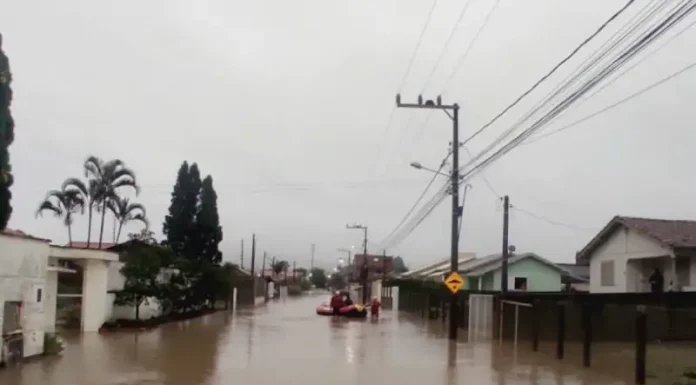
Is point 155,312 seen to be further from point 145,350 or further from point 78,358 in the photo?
point 78,358

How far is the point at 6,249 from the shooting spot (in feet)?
55.2

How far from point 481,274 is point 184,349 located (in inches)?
1204

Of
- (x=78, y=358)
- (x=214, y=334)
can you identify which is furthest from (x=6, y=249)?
(x=214, y=334)

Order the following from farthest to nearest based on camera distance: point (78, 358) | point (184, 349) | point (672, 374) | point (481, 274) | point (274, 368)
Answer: point (481, 274) < point (184, 349) < point (78, 358) < point (274, 368) < point (672, 374)

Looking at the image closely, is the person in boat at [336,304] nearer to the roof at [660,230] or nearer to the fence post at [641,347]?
the roof at [660,230]

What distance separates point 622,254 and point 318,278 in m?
149

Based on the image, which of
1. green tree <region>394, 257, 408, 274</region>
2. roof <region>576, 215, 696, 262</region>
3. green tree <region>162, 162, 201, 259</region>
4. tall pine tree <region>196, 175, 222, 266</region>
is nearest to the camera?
roof <region>576, 215, 696, 262</region>

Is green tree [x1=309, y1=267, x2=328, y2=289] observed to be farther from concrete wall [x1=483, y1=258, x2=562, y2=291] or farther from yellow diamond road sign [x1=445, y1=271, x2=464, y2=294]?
yellow diamond road sign [x1=445, y1=271, x2=464, y2=294]

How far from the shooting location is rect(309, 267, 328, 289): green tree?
175 meters

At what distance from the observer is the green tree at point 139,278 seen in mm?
30234

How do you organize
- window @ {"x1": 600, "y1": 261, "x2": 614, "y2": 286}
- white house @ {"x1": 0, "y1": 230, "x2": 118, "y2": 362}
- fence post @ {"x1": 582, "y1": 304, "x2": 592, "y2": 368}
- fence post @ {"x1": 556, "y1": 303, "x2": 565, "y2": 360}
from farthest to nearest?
window @ {"x1": 600, "y1": 261, "x2": 614, "y2": 286} → fence post @ {"x1": 556, "y1": 303, "x2": 565, "y2": 360} → fence post @ {"x1": 582, "y1": 304, "x2": 592, "y2": 368} → white house @ {"x1": 0, "y1": 230, "x2": 118, "y2": 362}

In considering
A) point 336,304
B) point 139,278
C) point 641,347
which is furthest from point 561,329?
point 336,304

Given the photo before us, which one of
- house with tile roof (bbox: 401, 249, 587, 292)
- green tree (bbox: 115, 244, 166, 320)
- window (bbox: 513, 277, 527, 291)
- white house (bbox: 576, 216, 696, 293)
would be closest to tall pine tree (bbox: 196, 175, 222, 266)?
house with tile roof (bbox: 401, 249, 587, 292)

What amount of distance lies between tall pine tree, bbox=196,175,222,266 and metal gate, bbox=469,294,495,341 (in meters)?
24.1
